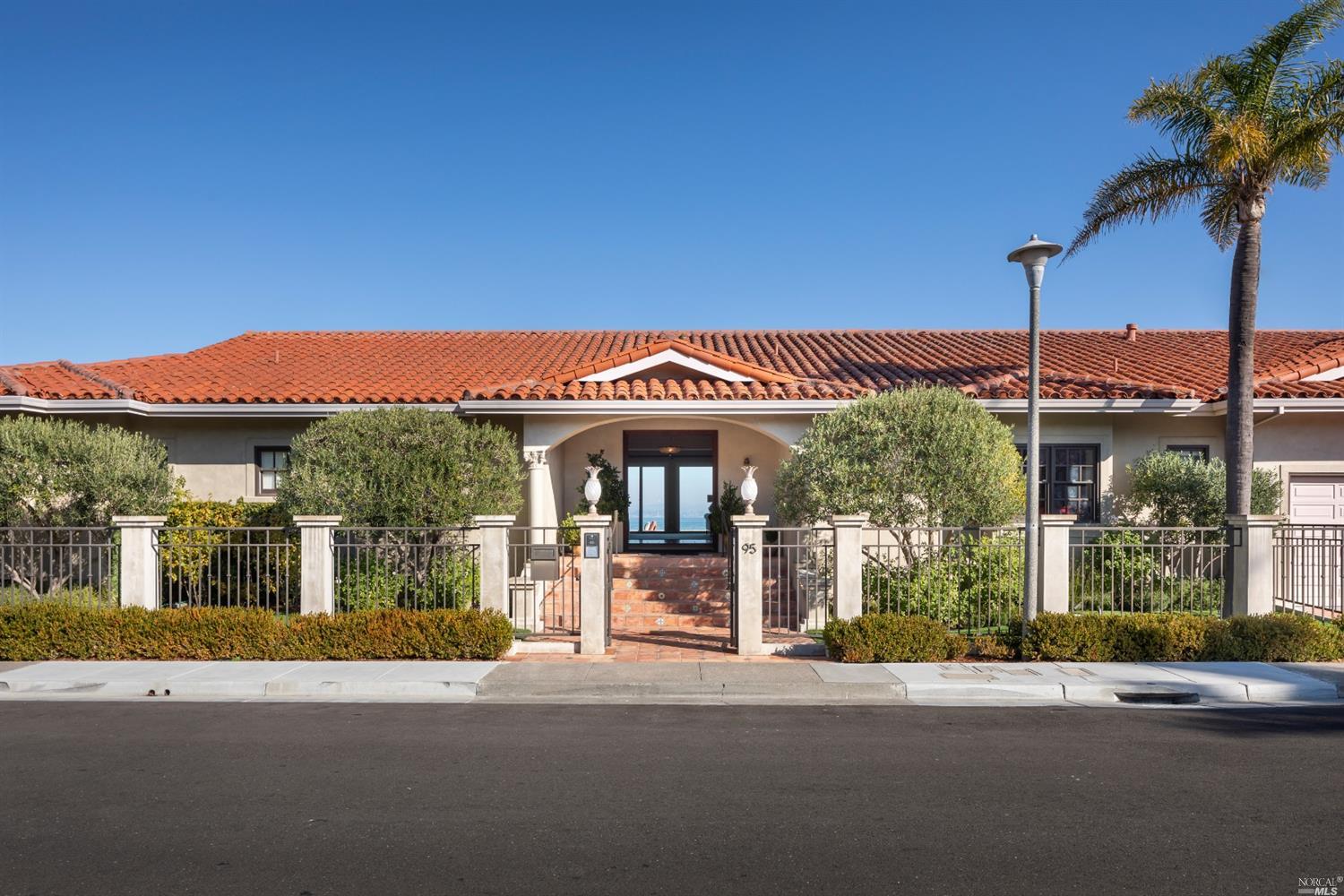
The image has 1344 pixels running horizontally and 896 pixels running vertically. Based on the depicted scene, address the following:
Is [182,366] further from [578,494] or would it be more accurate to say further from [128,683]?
[128,683]

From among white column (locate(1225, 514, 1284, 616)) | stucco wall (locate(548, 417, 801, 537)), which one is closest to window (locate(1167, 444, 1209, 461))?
white column (locate(1225, 514, 1284, 616))

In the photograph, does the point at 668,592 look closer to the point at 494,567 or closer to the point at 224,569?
the point at 494,567

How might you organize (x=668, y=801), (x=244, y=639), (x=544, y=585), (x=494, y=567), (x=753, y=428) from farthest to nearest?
(x=753, y=428), (x=544, y=585), (x=494, y=567), (x=244, y=639), (x=668, y=801)

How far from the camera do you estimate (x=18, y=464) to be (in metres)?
12.1

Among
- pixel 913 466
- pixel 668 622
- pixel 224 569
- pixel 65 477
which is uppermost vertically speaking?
pixel 913 466

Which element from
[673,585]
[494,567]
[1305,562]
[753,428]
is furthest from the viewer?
[753,428]

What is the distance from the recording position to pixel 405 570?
11.5 m

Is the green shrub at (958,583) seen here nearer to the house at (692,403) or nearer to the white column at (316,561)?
the house at (692,403)

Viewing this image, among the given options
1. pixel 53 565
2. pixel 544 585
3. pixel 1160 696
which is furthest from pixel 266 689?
pixel 1160 696

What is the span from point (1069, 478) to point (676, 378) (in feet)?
25.1

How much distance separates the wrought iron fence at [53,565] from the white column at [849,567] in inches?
386

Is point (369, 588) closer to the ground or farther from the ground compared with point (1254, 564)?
closer to the ground

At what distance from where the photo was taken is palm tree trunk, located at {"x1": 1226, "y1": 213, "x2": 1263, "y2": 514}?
11523 mm

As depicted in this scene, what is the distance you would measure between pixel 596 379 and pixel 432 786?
10.2m
